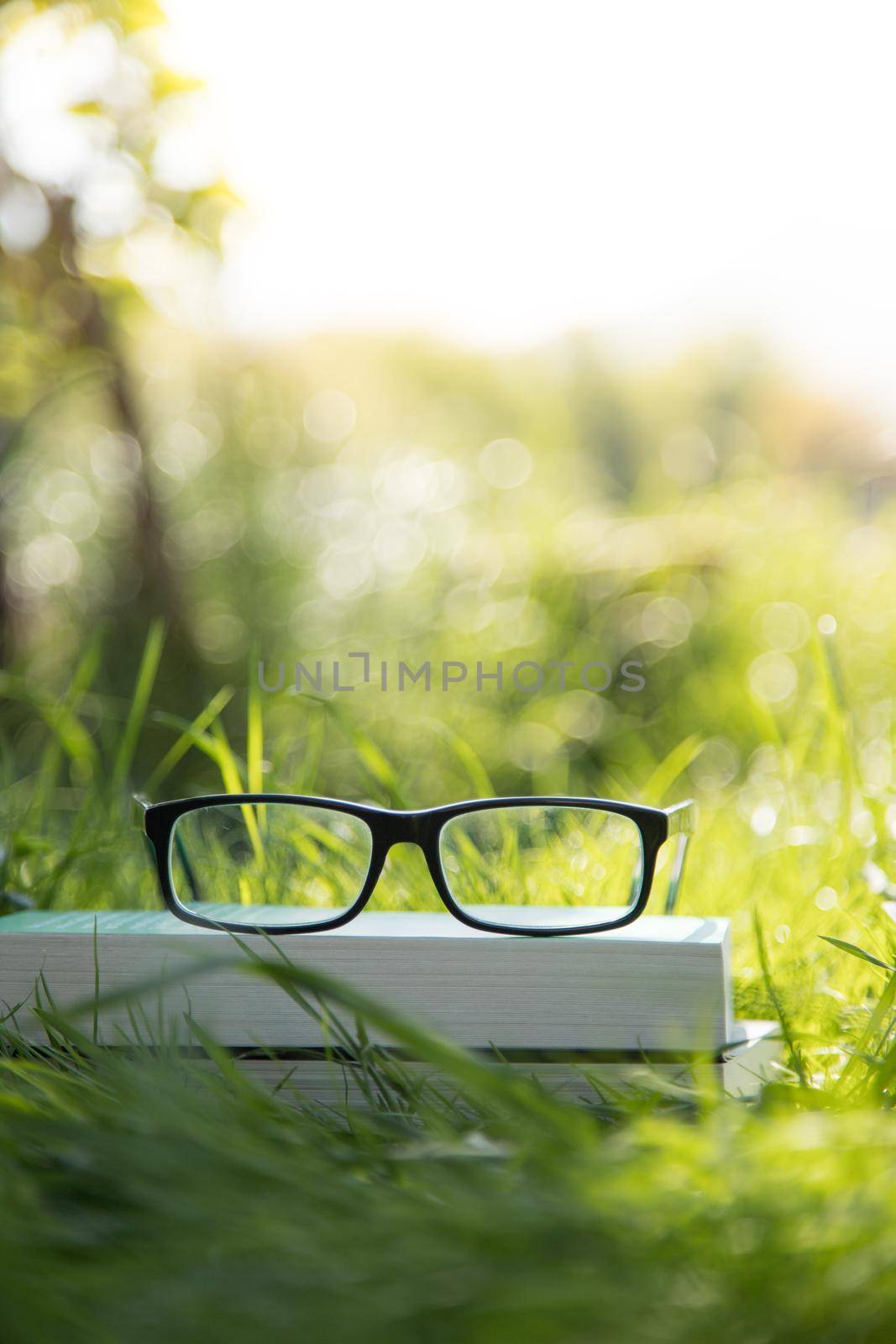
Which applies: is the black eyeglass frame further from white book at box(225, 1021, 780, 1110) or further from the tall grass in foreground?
the tall grass in foreground

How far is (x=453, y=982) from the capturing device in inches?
14.9

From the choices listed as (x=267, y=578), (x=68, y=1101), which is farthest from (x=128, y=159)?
(x=68, y=1101)

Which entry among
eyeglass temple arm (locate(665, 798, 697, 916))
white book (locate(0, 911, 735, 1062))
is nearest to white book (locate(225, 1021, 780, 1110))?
white book (locate(0, 911, 735, 1062))

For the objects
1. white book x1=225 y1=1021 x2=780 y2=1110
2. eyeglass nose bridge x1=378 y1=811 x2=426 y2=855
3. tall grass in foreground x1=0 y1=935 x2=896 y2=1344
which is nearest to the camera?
tall grass in foreground x1=0 y1=935 x2=896 y2=1344

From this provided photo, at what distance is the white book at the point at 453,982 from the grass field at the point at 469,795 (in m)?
0.03

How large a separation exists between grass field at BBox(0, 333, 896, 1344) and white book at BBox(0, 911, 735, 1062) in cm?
3

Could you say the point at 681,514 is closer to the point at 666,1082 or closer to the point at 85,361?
the point at 85,361

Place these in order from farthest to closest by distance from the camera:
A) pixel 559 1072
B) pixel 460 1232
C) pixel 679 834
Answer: pixel 679 834, pixel 559 1072, pixel 460 1232

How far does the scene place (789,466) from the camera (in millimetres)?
2400

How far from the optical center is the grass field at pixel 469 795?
200 mm

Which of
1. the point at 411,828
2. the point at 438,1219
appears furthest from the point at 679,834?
the point at 438,1219

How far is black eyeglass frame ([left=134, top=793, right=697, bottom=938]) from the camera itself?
0.43 m

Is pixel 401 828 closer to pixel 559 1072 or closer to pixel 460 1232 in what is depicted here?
pixel 559 1072

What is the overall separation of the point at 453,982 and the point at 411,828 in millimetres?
96
